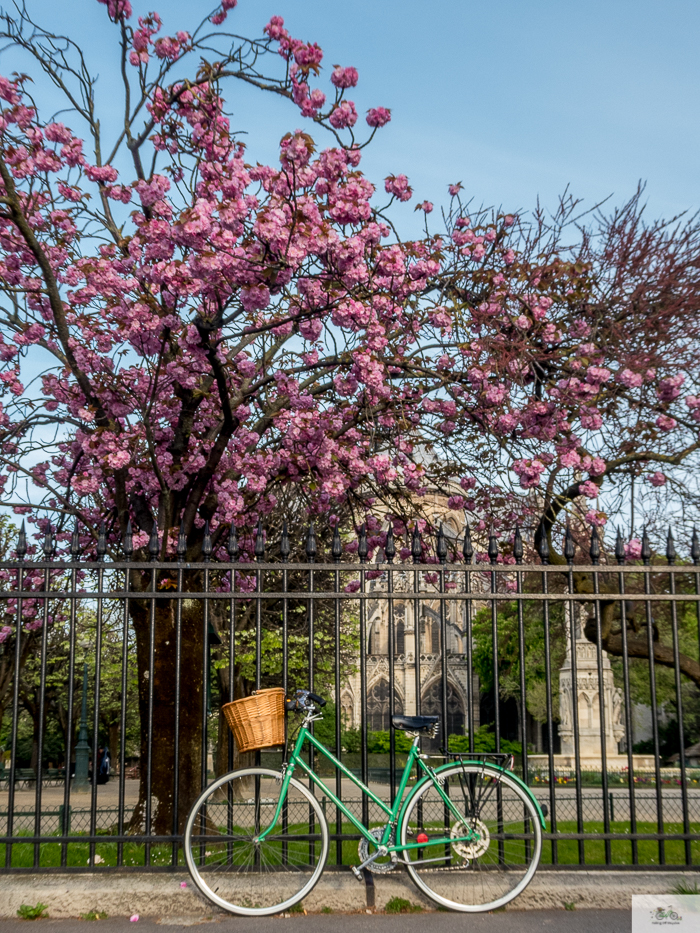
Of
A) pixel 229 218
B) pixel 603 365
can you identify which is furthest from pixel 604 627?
pixel 229 218

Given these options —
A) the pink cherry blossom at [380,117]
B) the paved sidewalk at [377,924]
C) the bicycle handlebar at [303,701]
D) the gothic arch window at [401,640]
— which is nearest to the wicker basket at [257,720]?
the bicycle handlebar at [303,701]

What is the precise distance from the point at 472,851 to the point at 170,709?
4.26m

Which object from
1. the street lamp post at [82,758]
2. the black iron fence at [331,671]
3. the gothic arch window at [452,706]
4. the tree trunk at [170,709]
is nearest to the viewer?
the black iron fence at [331,671]

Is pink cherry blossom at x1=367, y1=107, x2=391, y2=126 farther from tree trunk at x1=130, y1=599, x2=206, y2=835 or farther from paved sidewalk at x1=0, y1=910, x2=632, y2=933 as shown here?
paved sidewalk at x1=0, y1=910, x2=632, y2=933

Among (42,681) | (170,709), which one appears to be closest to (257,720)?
(42,681)

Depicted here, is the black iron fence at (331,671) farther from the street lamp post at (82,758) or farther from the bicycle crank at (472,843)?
the bicycle crank at (472,843)

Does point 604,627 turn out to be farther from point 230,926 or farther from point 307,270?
point 230,926

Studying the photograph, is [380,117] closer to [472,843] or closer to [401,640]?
[472,843]

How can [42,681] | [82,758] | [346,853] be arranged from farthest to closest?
[82,758] → [346,853] → [42,681]

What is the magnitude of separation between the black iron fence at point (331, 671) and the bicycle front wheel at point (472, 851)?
0.88 feet

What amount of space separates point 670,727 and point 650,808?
948 inches

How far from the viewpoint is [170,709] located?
360 inches

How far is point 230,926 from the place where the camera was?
5555 millimetres

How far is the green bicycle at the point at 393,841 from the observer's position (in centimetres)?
569
